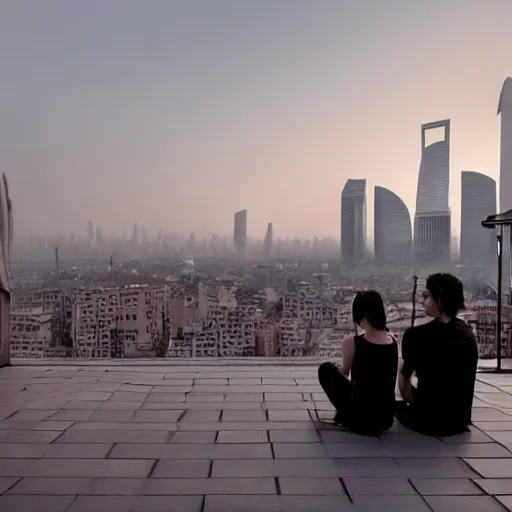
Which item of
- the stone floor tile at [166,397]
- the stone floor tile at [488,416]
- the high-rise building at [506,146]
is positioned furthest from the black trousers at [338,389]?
the high-rise building at [506,146]

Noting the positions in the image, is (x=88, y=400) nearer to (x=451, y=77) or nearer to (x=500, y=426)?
(x=500, y=426)

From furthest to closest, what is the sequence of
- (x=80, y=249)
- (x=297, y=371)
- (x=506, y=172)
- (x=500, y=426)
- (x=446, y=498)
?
(x=80, y=249)
(x=506, y=172)
(x=297, y=371)
(x=500, y=426)
(x=446, y=498)

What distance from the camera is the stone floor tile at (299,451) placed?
3.03 m

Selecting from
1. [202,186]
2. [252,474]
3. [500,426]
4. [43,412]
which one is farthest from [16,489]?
[202,186]

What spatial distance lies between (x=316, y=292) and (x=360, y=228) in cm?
118

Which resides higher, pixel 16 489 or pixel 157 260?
pixel 157 260

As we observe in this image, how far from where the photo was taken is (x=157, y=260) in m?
7.86

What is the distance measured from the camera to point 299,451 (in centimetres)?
311

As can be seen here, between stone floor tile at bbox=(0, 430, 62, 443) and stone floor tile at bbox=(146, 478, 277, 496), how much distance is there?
0.98 m

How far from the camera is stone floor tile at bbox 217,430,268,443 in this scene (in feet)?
10.8

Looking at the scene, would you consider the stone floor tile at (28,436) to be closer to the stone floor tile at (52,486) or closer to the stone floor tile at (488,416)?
the stone floor tile at (52,486)

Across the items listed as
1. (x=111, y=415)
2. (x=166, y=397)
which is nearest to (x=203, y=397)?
(x=166, y=397)

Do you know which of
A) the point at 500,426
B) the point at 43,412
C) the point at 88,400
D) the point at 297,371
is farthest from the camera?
the point at 297,371

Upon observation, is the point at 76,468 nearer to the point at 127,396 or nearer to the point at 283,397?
the point at 127,396
